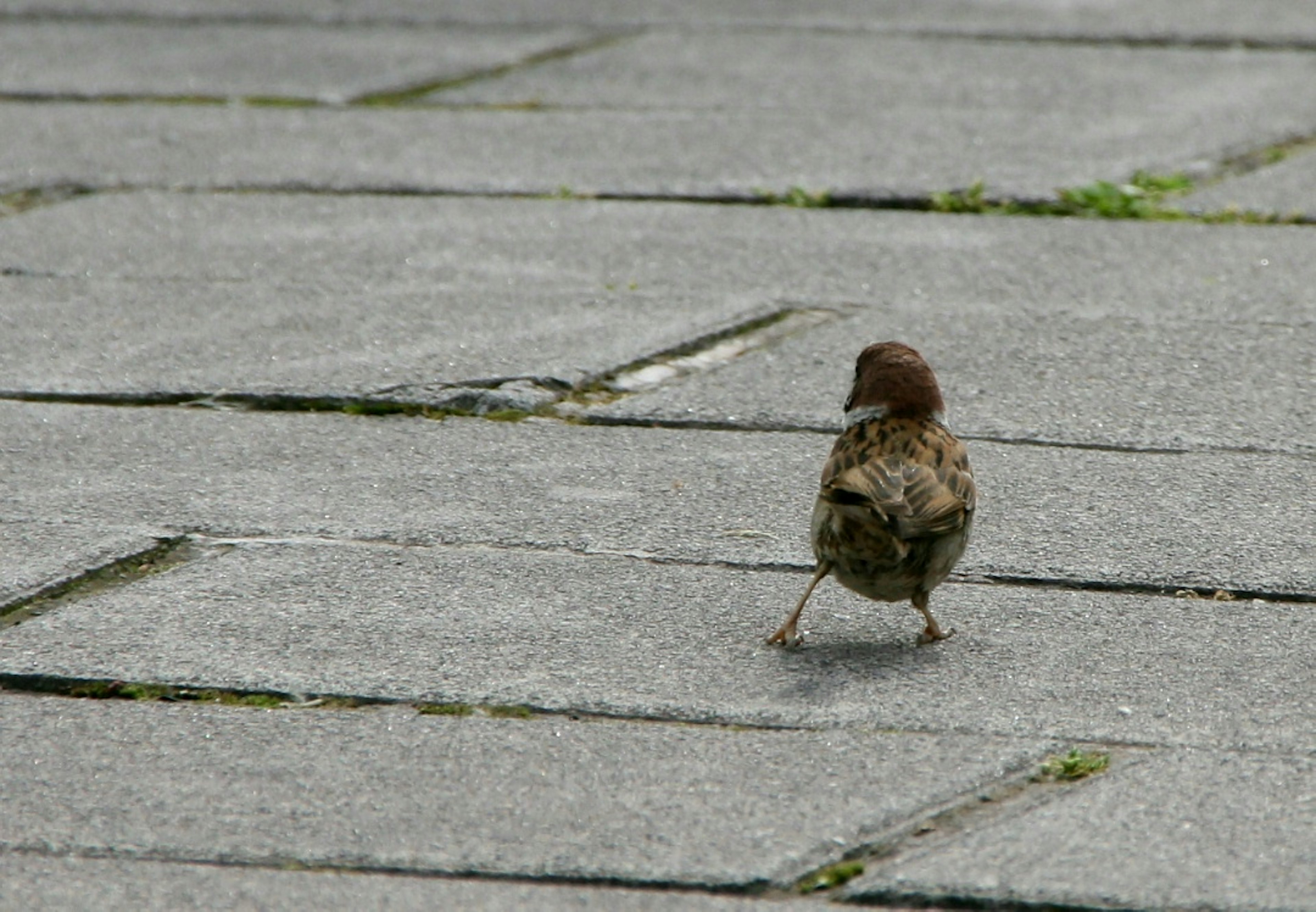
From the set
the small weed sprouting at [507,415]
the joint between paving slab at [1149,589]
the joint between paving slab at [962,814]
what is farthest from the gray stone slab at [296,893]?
the small weed sprouting at [507,415]

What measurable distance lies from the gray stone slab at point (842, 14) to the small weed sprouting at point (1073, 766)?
1044 cm

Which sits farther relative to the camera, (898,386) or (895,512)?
(898,386)

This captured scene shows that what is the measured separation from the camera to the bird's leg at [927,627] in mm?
5293

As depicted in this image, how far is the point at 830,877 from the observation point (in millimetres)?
3971

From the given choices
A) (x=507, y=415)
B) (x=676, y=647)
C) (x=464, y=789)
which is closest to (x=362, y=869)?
Answer: (x=464, y=789)

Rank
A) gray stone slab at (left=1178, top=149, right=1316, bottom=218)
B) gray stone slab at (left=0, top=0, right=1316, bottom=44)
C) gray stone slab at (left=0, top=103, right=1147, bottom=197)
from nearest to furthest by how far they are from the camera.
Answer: gray stone slab at (left=1178, top=149, right=1316, bottom=218) → gray stone slab at (left=0, top=103, right=1147, bottom=197) → gray stone slab at (left=0, top=0, right=1316, bottom=44)

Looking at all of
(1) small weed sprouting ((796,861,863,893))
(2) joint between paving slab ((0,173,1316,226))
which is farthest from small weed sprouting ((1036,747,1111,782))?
(2) joint between paving slab ((0,173,1316,226))

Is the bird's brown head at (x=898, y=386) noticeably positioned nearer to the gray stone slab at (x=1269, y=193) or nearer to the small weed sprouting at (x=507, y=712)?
the small weed sprouting at (x=507, y=712)

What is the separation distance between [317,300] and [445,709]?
3.96m

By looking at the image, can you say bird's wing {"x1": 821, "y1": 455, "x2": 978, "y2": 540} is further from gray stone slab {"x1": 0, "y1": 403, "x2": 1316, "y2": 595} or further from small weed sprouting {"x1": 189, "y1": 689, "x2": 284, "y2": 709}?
small weed sprouting {"x1": 189, "y1": 689, "x2": 284, "y2": 709}

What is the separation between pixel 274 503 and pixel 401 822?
2.25 metres

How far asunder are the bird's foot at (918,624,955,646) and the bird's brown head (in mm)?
Answer: 639

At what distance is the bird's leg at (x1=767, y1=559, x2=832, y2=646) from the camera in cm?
523

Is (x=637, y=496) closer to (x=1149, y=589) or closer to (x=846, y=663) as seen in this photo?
(x=846, y=663)
